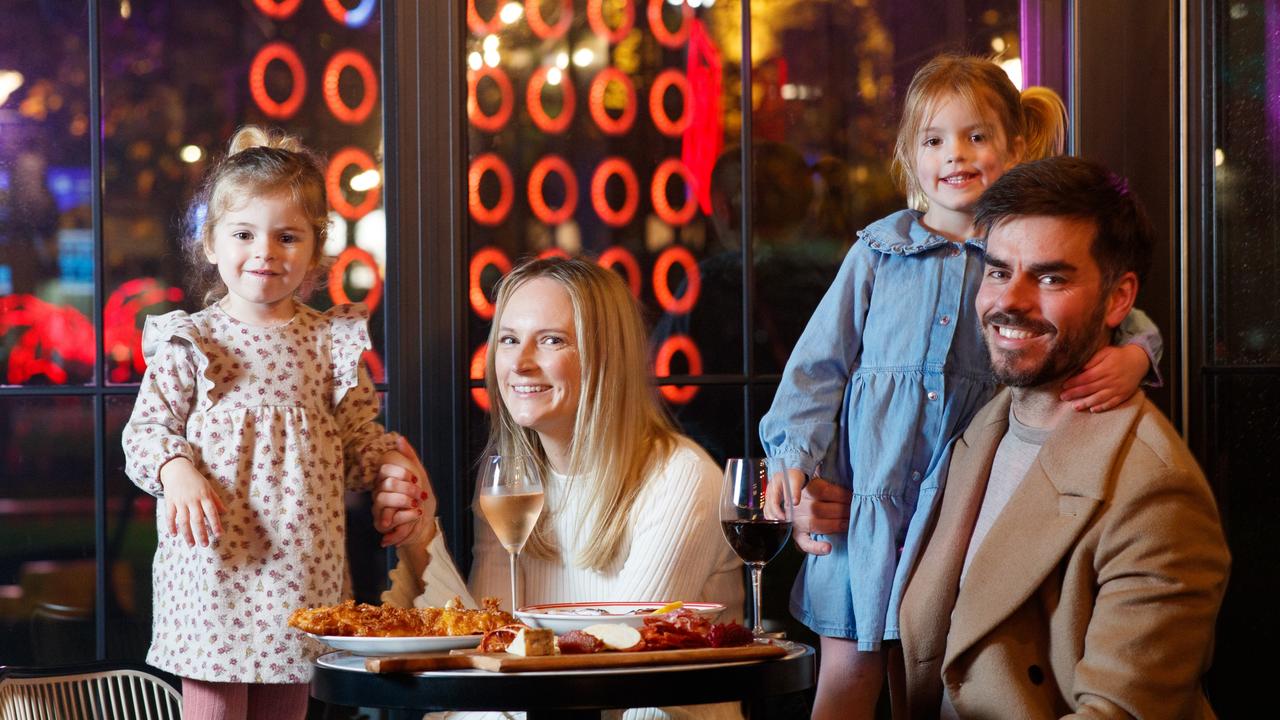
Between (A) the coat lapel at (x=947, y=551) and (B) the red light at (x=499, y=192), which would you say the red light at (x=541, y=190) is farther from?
(A) the coat lapel at (x=947, y=551)

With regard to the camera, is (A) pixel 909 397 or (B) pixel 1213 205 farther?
(B) pixel 1213 205

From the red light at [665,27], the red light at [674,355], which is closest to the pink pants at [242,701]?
the red light at [674,355]

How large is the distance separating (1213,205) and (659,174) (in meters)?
1.23

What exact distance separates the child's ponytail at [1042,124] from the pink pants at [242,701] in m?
1.63

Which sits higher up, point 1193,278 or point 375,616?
point 1193,278

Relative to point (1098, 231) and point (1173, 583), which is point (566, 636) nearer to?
point (1173, 583)

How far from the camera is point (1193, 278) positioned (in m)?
3.04

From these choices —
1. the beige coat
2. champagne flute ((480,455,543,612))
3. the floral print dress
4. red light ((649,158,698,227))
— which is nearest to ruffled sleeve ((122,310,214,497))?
the floral print dress

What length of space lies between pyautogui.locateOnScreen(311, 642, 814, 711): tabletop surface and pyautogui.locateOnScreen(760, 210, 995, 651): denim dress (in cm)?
77

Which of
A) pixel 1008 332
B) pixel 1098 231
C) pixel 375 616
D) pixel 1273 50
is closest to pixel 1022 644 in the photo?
pixel 1008 332

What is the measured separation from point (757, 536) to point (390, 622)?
48 cm

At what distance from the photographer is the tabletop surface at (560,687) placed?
1.48 meters

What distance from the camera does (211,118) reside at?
283 cm

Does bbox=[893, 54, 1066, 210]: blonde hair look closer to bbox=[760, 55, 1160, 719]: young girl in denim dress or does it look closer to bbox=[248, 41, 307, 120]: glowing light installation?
bbox=[760, 55, 1160, 719]: young girl in denim dress
